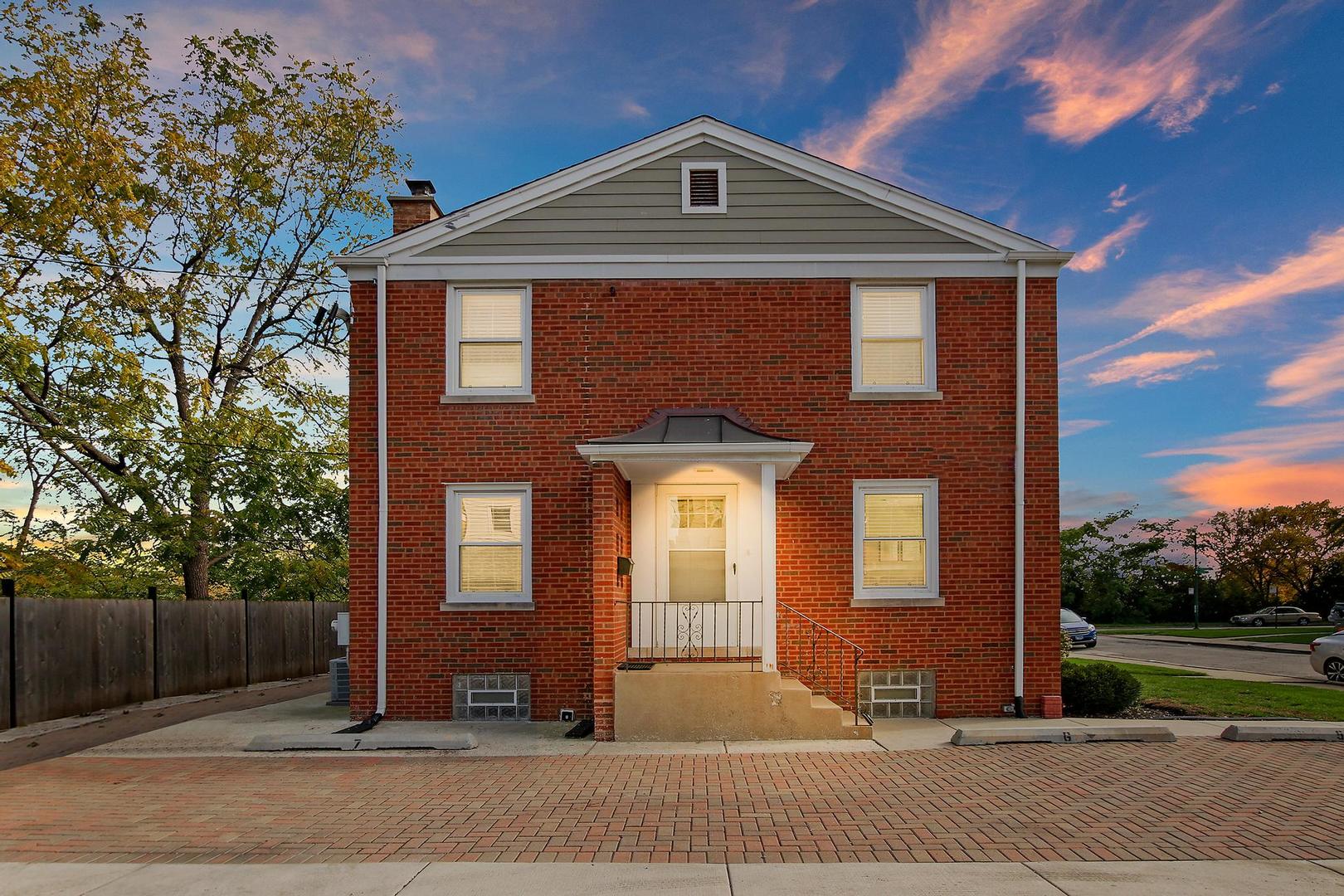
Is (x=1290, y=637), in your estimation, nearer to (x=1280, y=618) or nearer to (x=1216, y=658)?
(x=1216, y=658)

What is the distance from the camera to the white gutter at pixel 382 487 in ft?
41.6

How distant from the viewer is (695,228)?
13266 millimetres

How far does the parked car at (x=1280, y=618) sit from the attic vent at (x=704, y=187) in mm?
52819

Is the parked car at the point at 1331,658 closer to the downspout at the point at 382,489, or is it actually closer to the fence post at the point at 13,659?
the downspout at the point at 382,489

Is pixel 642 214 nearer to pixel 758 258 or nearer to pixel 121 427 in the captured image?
pixel 758 258

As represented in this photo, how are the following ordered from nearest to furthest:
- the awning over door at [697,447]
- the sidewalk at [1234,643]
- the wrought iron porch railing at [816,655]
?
the awning over door at [697,447] < the wrought iron porch railing at [816,655] < the sidewalk at [1234,643]

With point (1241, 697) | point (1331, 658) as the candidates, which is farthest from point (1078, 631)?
point (1241, 697)

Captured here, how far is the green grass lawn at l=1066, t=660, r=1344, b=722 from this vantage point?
1372 centimetres

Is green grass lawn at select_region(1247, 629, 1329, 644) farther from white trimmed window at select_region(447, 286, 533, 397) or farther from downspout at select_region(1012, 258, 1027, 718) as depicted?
white trimmed window at select_region(447, 286, 533, 397)

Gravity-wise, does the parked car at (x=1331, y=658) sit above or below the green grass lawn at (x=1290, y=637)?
above

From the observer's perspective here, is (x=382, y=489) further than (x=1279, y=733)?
Yes

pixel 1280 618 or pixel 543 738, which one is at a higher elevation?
pixel 543 738

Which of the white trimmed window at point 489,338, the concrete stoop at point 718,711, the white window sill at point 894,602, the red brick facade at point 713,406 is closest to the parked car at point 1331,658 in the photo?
the red brick facade at point 713,406

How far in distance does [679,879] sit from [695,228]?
30.2 feet
